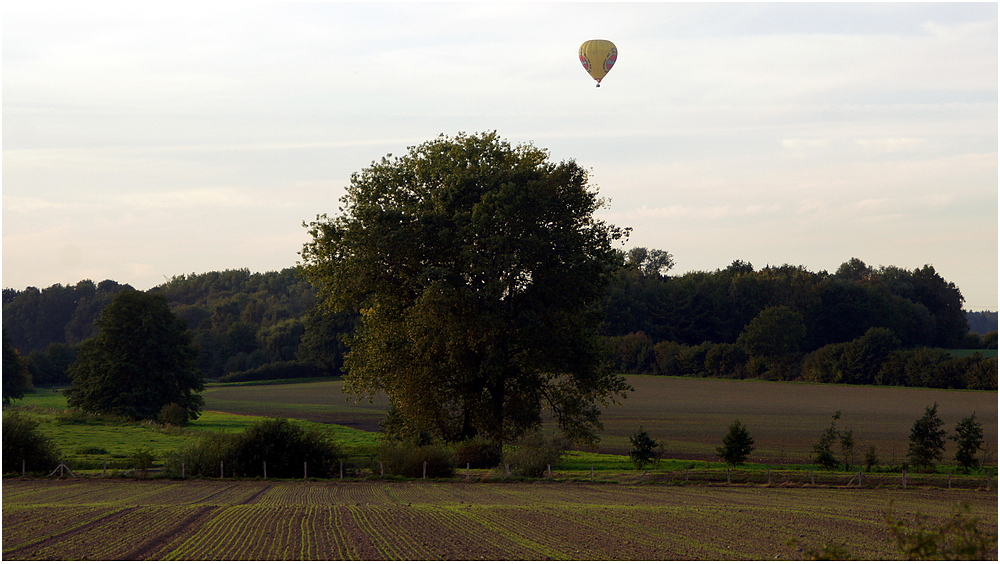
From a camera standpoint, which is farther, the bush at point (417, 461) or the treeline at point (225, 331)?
the treeline at point (225, 331)

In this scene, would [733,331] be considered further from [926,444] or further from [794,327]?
[926,444]

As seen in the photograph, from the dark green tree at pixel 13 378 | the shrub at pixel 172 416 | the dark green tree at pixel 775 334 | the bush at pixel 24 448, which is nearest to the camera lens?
the bush at pixel 24 448

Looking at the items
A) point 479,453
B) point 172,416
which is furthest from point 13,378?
point 479,453

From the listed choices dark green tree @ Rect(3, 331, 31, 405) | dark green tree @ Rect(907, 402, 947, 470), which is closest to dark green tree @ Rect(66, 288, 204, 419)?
dark green tree @ Rect(3, 331, 31, 405)

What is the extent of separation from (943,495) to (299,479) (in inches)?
902

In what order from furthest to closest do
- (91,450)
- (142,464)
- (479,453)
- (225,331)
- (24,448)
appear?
(225,331) → (91,450) → (479,453) → (24,448) → (142,464)

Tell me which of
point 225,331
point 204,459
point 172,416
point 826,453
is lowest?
point 172,416

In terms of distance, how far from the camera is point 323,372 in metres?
126

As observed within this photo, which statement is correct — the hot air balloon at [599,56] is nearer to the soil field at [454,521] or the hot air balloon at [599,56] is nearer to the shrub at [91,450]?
the soil field at [454,521]

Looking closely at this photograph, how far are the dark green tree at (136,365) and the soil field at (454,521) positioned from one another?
1313 inches

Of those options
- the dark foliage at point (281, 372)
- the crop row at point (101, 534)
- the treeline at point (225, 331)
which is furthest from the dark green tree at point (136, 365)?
the dark foliage at point (281, 372)

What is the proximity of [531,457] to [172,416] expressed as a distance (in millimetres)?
36874

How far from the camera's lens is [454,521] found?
1998 centimetres

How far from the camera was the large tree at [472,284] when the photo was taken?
33188mm
